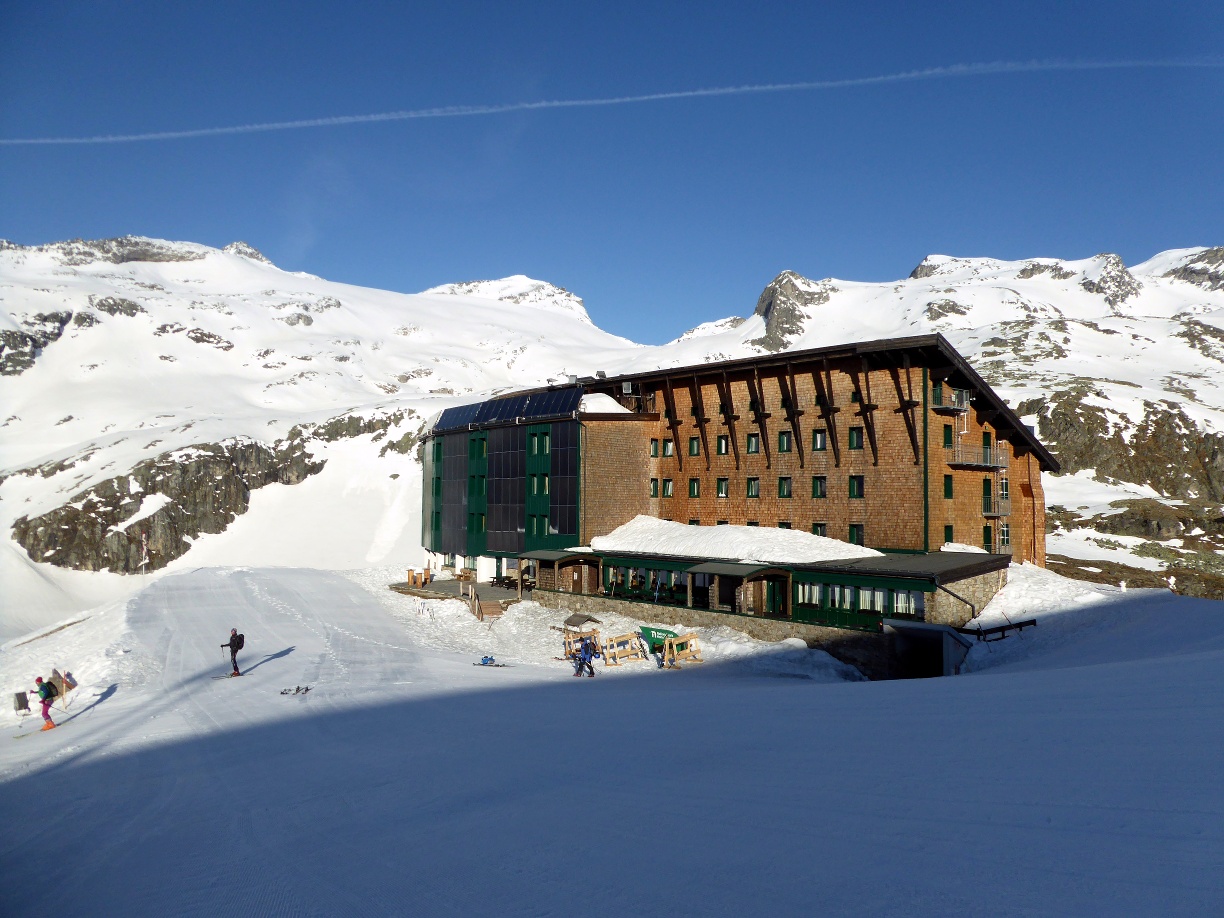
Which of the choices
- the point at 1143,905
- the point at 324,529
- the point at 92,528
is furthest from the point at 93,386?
the point at 1143,905

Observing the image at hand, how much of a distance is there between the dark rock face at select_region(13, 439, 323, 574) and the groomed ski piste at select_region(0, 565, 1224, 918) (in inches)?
2539

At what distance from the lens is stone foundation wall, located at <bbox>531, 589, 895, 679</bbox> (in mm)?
27531

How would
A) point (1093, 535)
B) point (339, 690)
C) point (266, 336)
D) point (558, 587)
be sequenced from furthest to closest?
point (266, 336)
point (1093, 535)
point (558, 587)
point (339, 690)

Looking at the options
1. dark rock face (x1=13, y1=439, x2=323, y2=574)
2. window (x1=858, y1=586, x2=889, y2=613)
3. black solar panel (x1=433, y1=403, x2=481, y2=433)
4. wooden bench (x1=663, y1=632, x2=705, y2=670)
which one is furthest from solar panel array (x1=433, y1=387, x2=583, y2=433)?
dark rock face (x1=13, y1=439, x2=323, y2=574)

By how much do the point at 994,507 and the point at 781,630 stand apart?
15208mm

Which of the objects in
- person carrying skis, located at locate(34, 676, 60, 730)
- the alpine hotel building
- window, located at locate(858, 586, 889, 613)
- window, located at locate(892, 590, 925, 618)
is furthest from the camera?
the alpine hotel building

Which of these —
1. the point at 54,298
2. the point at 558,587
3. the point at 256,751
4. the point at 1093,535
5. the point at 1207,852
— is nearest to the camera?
the point at 1207,852

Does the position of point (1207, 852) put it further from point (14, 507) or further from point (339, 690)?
point (14, 507)

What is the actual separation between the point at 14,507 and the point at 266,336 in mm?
106545

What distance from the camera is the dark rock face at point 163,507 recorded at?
74.4 metres

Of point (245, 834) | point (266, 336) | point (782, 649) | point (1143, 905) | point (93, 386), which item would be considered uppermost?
point (266, 336)

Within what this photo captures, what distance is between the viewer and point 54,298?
16100 cm

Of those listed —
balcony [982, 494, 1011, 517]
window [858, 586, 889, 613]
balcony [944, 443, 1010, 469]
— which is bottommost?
window [858, 586, 889, 613]

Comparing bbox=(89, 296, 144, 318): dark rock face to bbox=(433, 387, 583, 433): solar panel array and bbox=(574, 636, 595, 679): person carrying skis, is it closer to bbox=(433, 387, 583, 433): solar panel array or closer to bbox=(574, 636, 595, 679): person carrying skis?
bbox=(433, 387, 583, 433): solar panel array
